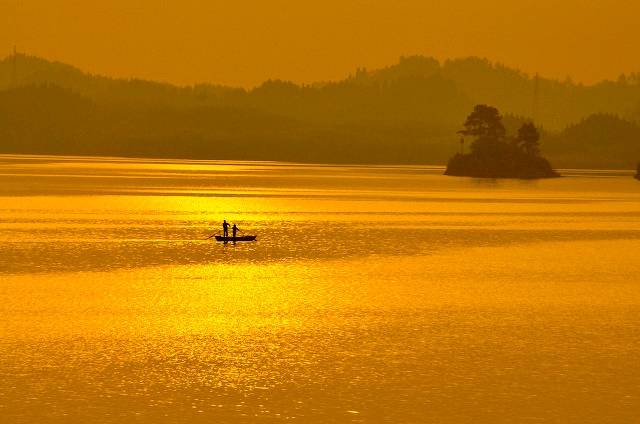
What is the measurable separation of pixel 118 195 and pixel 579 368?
14488 centimetres

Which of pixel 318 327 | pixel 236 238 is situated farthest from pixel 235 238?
pixel 318 327

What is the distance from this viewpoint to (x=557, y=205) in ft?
484

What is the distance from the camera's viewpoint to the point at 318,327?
1645 inches

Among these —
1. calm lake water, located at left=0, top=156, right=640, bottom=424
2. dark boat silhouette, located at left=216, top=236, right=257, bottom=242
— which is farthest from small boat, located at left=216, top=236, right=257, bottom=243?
calm lake water, located at left=0, top=156, right=640, bottom=424

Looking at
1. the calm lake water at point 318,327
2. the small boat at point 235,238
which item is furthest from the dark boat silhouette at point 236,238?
the calm lake water at point 318,327

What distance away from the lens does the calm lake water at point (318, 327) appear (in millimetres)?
28984

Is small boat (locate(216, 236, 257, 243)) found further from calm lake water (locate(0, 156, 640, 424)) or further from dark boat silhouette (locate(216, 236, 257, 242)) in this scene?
calm lake water (locate(0, 156, 640, 424))

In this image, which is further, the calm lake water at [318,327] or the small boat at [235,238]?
the small boat at [235,238]

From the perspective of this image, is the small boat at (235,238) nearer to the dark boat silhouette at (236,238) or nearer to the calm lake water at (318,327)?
the dark boat silhouette at (236,238)

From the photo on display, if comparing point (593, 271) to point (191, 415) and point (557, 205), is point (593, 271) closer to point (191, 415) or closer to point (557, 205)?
point (191, 415)

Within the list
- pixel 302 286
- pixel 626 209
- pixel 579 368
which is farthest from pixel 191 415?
pixel 626 209

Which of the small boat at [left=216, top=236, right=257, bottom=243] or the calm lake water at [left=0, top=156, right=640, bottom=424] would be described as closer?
the calm lake water at [left=0, top=156, right=640, bottom=424]

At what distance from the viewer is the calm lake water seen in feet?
95.1

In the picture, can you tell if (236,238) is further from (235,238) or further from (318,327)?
(318,327)
